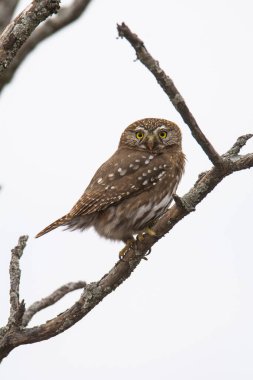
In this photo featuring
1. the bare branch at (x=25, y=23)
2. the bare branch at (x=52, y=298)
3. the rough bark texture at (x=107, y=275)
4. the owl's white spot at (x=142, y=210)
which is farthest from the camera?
the owl's white spot at (x=142, y=210)

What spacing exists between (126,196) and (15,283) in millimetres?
1793

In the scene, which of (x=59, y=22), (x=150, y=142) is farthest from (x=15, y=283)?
(x=59, y=22)

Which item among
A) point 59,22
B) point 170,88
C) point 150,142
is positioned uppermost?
point 59,22

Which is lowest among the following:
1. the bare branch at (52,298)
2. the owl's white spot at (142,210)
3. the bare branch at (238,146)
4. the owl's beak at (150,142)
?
the bare branch at (52,298)

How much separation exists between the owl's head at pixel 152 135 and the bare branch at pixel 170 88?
2.34 metres

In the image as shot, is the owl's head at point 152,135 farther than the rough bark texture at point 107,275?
Yes

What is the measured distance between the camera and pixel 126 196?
20.2 ft

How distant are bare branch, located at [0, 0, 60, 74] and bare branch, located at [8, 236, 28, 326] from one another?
1069 mm

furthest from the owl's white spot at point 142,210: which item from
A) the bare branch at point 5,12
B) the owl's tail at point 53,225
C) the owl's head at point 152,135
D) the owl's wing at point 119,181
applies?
the bare branch at point 5,12

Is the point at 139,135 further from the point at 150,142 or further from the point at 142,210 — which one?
the point at 142,210

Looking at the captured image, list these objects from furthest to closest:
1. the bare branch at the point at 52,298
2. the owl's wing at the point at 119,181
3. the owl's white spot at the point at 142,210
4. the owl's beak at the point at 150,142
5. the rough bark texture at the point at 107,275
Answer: the owl's beak at the point at 150,142 → the owl's wing at the point at 119,181 → the owl's white spot at the point at 142,210 → the bare branch at the point at 52,298 → the rough bark texture at the point at 107,275

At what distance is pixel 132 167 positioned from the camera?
6281mm

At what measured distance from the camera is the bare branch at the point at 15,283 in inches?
177

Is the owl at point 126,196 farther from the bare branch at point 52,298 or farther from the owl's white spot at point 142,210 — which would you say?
the bare branch at point 52,298
